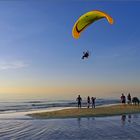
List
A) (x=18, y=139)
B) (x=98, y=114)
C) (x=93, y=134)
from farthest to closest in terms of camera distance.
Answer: (x=98, y=114) → (x=93, y=134) → (x=18, y=139)

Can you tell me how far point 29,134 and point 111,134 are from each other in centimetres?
493

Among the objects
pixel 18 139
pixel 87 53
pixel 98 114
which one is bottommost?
pixel 18 139

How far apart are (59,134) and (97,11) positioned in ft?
25.4

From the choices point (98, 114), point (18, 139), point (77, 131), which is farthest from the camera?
point (98, 114)

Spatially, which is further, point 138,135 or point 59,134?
point 59,134

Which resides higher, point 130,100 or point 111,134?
point 130,100

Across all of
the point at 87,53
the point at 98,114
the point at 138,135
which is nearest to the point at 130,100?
the point at 98,114

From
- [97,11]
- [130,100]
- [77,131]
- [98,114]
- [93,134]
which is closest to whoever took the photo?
[97,11]

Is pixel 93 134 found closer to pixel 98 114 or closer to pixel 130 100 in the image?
pixel 98 114

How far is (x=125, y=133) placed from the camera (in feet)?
65.2

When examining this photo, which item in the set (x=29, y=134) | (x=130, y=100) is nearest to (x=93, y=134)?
(x=29, y=134)

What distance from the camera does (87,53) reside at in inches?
917

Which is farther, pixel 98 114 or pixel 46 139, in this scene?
pixel 98 114

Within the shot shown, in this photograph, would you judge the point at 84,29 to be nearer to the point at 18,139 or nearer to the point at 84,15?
the point at 84,15
